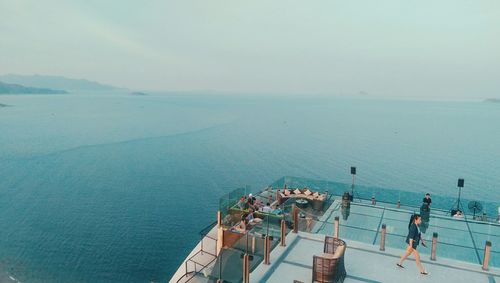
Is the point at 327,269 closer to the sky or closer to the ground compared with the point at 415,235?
closer to the ground

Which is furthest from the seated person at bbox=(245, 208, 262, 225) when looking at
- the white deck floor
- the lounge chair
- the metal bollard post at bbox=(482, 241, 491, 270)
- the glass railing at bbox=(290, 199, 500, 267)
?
the metal bollard post at bbox=(482, 241, 491, 270)

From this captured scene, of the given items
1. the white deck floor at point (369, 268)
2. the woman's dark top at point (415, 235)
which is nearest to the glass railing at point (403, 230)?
the white deck floor at point (369, 268)

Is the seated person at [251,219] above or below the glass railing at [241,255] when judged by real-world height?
below

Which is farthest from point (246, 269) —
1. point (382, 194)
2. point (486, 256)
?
point (382, 194)

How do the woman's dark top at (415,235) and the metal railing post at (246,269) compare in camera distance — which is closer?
the metal railing post at (246,269)

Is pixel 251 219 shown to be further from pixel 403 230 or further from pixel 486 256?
pixel 486 256

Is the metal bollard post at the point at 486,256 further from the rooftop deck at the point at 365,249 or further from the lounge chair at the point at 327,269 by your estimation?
the lounge chair at the point at 327,269

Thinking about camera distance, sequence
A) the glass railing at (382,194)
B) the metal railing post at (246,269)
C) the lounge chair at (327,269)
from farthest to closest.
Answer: the glass railing at (382,194)
the metal railing post at (246,269)
the lounge chair at (327,269)
